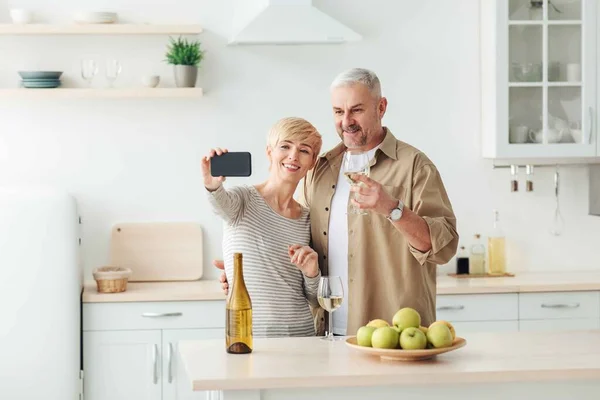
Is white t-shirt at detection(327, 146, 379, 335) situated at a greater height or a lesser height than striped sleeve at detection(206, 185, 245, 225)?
lesser

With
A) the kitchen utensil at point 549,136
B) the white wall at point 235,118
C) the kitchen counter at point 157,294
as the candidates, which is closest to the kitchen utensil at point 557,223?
the white wall at point 235,118

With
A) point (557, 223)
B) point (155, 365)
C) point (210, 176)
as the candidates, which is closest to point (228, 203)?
point (210, 176)

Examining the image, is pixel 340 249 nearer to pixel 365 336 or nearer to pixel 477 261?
pixel 365 336

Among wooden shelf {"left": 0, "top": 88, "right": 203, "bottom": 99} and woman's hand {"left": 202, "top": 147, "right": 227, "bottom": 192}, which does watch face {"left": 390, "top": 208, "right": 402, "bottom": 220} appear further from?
wooden shelf {"left": 0, "top": 88, "right": 203, "bottom": 99}

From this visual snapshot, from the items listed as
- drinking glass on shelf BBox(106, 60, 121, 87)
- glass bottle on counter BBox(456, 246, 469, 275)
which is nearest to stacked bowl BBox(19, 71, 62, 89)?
drinking glass on shelf BBox(106, 60, 121, 87)

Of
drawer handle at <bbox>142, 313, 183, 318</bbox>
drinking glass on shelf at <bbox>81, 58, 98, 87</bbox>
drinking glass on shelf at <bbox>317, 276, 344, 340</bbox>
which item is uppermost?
drinking glass on shelf at <bbox>81, 58, 98, 87</bbox>

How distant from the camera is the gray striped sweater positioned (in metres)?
3.05

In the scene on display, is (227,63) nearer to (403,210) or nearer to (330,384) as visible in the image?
(403,210)

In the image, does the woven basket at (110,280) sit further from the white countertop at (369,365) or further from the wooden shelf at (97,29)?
the white countertop at (369,365)

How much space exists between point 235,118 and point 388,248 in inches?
73.3

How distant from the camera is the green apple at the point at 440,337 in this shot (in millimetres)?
2580

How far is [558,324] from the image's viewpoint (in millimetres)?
4527

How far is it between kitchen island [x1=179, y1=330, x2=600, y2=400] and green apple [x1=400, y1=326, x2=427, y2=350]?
48 millimetres

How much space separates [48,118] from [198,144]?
0.72 meters
